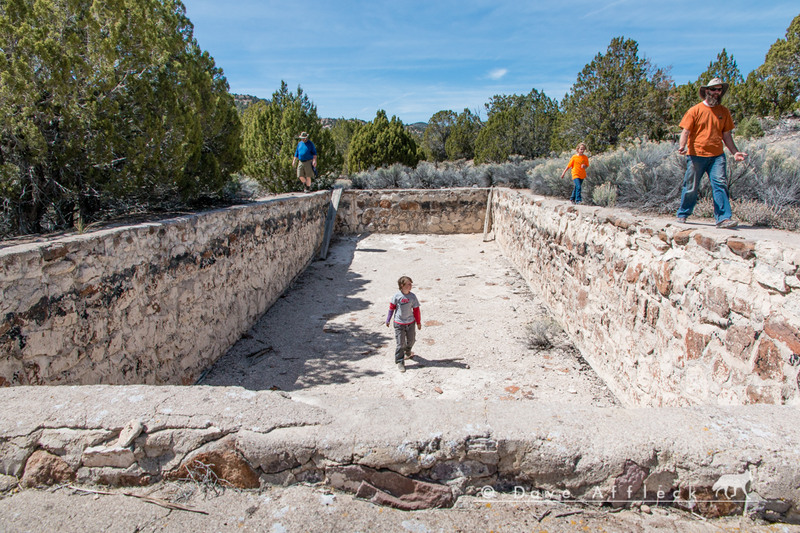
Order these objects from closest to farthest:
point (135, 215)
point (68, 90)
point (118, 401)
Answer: point (118, 401) < point (68, 90) < point (135, 215)

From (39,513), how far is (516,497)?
5.70ft

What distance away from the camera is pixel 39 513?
164 cm

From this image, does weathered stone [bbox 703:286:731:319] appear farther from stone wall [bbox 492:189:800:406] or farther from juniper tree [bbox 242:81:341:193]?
juniper tree [bbox 242:81:341:193]

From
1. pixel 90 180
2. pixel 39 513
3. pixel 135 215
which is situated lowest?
pixel 39 513

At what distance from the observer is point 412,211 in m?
11.4

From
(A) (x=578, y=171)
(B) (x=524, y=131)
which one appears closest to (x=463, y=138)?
(B) (x=524, y=131)

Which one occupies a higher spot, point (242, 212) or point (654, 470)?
point (242, 212)

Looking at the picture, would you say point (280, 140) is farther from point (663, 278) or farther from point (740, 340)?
point (740, 340)

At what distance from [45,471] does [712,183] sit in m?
4.61

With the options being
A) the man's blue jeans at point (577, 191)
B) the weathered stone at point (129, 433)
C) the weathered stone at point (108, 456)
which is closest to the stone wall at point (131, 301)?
the weathered stone at point (108, 456)

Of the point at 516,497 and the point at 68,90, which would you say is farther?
the point at 68,90

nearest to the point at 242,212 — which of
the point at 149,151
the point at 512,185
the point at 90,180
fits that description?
the point at 149,151

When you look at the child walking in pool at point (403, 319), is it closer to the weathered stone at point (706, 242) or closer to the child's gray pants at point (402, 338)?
the child's gray pants at point (402, 338)

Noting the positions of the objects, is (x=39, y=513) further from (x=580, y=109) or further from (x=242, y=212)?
(x=580, y=109)
